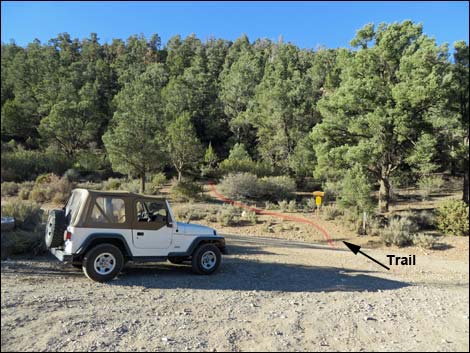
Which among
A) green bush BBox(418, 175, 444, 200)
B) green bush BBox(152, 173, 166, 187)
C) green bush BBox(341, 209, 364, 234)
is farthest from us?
green bush BBox(152, 173, 166, 187)

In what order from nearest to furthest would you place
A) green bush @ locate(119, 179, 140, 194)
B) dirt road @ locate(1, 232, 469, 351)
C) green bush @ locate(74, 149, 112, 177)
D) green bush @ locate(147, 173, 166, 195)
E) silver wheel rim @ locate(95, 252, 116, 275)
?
dirt road @ locate(1, 232, 469, 351) → silver wheel rim @ locate(95, 252, 116, 275) → green bush @ locate(119, 179, 140, 194) → green bush @ locate(147, 173, 166, 195) → green bush @ locate(74, 149, 112, 177)

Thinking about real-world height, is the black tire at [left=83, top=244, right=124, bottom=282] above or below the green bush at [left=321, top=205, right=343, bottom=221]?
below

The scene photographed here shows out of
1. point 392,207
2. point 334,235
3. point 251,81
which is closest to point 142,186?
point 334,235

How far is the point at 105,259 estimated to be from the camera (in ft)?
21.8

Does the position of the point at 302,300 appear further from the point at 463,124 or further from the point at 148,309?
the point at 463,124

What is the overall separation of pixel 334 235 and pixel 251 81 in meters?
38.0

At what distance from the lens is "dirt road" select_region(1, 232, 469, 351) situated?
379cm

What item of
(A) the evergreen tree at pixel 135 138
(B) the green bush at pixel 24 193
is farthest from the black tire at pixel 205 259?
(A) the evergreen tree at pixel 135 138

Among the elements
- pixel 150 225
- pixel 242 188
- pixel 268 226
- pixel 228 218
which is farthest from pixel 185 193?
pixel 150 225

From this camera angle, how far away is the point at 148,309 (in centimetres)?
512

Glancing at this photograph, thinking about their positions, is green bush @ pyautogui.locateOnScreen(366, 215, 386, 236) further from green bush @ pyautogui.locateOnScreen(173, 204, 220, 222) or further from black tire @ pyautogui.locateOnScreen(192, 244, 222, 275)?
black tire @ pyautogui.locateOnScreen(192, 244, 222, 275)

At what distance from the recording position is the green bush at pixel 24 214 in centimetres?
991

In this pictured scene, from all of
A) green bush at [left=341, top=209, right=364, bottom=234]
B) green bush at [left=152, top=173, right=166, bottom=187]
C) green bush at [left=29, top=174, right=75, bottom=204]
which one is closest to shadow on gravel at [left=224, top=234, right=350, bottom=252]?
green bush at [left=341, top=209, right=364, bottom=234]

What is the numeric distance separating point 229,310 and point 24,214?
25.5 feet
